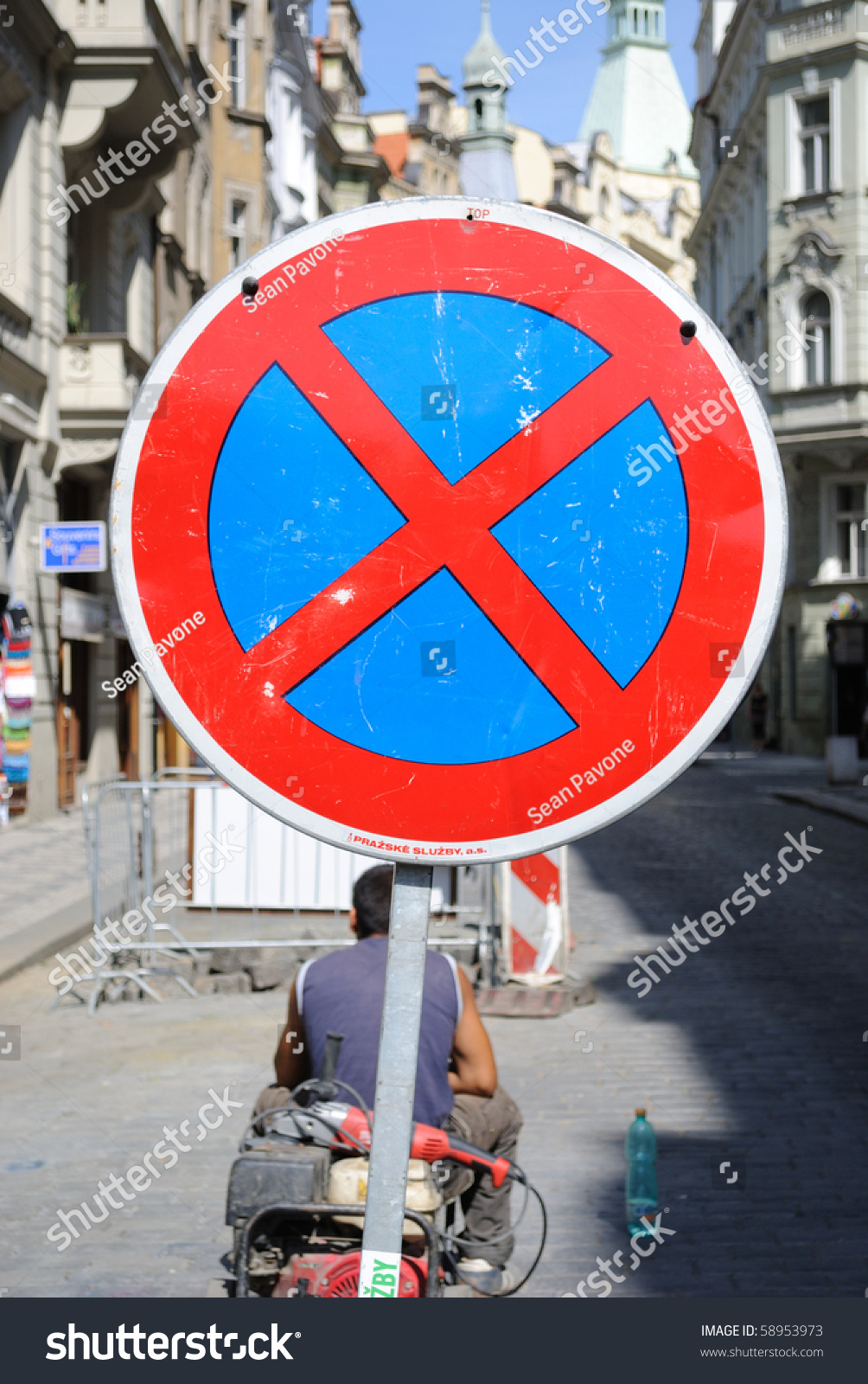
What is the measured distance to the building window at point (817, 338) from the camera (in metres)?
35.9

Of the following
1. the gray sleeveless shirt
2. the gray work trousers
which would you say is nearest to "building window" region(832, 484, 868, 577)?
the gray work trousers

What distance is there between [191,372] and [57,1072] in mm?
6075

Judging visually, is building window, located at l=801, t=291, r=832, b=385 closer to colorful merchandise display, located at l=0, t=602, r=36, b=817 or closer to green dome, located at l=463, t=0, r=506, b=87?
green dome, located at l=463, t=0, r=506, b=87

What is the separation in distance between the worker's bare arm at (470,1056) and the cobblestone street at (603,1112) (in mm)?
1005

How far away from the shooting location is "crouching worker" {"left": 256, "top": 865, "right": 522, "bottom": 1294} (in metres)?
3.57

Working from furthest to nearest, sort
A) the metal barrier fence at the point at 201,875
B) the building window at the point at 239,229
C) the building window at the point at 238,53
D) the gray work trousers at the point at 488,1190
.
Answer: the building window at the point at 239,229, the building window at the point at 238,53, the metal barrier fence at the point at 201,875, the gray work trousers at the point at 488,1190

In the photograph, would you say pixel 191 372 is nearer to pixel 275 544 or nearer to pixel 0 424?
pixel 275 544

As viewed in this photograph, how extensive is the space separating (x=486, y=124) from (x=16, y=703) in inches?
1211

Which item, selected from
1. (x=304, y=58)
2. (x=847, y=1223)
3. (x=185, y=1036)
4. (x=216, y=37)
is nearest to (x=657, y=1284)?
(x=847, y=1223)

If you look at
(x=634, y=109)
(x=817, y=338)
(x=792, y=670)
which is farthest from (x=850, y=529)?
(x=634, y=109)

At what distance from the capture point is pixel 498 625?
5.95 ft

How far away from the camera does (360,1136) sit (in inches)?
121

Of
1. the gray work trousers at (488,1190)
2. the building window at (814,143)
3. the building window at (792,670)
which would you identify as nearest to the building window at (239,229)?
the building window at (814,143)

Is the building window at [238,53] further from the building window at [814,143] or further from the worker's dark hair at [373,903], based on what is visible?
the worker's dark hair at [373,903]
